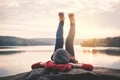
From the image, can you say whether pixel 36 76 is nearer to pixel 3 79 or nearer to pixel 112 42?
pixel 3 79

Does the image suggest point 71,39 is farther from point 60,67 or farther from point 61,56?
point 60,67

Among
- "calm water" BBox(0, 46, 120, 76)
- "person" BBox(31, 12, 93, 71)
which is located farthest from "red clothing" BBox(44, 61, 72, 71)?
"calm water" BBox(0, 46, 120, 76)

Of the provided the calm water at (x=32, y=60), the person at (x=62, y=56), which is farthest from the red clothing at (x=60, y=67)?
the calm water at (x=32, y=60)

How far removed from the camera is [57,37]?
195 inches

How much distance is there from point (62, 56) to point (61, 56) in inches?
0.6

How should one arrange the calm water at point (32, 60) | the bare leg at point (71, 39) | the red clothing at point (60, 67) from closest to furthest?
the red clothing at point (60, 67)
the bare leg at point (71, 39)
the calm water at point (32, 60)

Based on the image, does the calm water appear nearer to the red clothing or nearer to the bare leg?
the bare leg

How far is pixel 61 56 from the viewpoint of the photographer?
4.55 metres

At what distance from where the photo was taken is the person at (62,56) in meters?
4.54

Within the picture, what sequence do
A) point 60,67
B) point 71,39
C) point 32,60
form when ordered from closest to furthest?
point 60,67 → point 71,39 → point 32,60

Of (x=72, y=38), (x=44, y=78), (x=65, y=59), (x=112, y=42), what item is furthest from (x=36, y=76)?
(x=112, y=42)

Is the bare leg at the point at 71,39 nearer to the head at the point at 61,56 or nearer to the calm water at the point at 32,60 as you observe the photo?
the head at the point at 61,56

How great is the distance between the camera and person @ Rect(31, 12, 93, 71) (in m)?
4.54

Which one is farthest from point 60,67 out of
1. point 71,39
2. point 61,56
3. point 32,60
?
A: point 32,60
